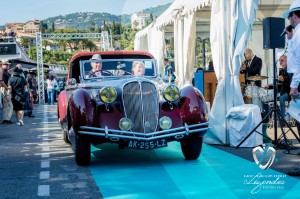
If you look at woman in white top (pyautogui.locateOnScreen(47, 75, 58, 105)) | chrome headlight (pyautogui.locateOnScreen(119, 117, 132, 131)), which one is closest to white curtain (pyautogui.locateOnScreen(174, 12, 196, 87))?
chrome headlight (pyautogui.locateOnScreen(119, 117, 132, 131))

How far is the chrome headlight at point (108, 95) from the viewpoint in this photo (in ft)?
24.3

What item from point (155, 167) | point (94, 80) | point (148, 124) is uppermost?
point (94, 80)

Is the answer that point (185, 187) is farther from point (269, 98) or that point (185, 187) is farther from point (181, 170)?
point (269, 98)

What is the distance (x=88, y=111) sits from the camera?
7.37 metres

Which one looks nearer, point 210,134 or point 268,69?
point 210,134

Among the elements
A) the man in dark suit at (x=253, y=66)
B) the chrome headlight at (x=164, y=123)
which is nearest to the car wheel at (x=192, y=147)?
the chrome headlight at (x=164, y=123)

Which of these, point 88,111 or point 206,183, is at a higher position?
point 88,111

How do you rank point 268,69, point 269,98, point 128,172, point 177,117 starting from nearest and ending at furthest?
point 128,172
point 177,117
point 269,98
point 268,69

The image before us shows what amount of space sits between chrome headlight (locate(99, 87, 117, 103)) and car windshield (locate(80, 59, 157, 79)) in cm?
165

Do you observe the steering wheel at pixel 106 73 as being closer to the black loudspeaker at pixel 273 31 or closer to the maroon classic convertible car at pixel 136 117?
the maroon classic convertible car at pixel 136 117

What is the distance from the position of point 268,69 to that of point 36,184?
13918 millimetres

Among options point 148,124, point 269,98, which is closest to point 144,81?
point 148,124

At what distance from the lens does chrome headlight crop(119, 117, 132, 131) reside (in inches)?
286

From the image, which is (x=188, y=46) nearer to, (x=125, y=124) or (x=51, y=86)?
(x=125, y=124)
